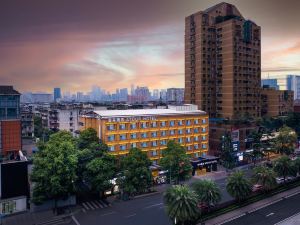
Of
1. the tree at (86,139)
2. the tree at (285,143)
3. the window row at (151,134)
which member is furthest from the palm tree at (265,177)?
the tree at (285,143)

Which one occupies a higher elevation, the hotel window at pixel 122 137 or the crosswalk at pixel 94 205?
the hotel window at pixel 122 137

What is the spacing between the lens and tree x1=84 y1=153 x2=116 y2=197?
50.6 meters

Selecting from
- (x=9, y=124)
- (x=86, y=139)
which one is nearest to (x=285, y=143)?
(x=86, y=139)

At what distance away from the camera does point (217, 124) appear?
90000 millimetres

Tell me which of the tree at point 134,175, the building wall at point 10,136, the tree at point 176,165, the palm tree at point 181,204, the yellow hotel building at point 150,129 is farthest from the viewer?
the yellow hotel building at point 150,129

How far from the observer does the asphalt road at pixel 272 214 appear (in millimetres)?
43156

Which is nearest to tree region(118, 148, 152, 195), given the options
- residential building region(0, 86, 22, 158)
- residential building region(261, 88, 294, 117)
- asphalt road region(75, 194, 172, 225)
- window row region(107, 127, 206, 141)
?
asphalt road region(75, 194, 172, 225)

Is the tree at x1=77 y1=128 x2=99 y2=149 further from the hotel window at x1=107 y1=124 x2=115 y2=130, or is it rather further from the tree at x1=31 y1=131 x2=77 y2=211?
the tree at x1=31 y1=131 x2=77 y2=211

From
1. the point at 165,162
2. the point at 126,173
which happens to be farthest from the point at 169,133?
the point at 126,173

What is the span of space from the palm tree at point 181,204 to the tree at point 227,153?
1611 inches

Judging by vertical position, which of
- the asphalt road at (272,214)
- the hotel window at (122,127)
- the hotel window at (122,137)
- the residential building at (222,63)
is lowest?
the asphalt road at (272,214)

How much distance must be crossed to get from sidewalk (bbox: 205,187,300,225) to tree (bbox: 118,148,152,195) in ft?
45.4

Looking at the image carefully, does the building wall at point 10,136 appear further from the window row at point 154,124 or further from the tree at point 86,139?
the window row at point 154,124

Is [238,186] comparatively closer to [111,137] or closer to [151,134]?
[151,134]
